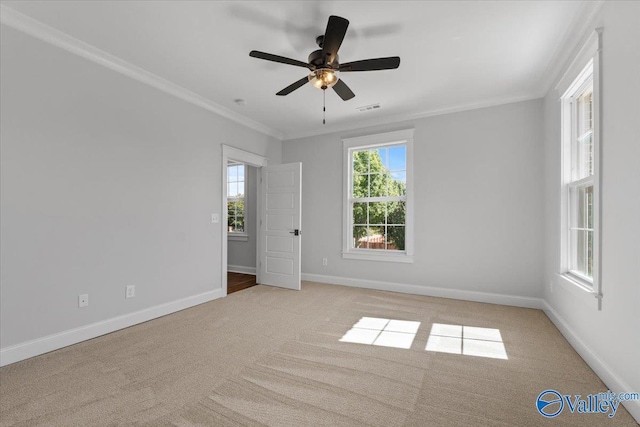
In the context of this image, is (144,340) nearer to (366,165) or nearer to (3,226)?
(3,226)

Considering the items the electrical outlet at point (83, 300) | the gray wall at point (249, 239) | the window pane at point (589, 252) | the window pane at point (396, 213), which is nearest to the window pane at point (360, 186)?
the window pane at point (396, 213)

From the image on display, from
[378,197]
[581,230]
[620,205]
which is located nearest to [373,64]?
[620,205]

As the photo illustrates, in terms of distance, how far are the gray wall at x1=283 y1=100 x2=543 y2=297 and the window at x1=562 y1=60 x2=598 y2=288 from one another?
799 mm

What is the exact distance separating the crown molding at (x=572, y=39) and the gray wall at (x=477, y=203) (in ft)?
2.20

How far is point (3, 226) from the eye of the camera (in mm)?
2285

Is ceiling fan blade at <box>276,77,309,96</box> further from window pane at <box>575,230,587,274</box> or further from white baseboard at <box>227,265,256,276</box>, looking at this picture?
white baseboard at <box>227,265,256,276</box>

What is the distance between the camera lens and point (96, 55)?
283 cm

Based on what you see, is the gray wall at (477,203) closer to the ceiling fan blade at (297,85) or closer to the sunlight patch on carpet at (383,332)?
the sunlight patch on carpet at (383,332)

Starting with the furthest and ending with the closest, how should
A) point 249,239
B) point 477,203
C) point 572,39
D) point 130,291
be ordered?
1. point 249,239
2. point 477,203
3. point 130,291
4. point 572,39

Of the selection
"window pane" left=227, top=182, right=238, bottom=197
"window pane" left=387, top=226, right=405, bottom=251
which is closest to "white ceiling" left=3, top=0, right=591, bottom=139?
"window pane" left=387, top=226, right=405, bottom=251

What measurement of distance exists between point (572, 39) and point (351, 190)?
3172 mm

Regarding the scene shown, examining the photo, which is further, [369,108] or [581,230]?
[369,108]

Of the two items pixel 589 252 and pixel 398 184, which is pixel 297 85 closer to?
pixel 398 184

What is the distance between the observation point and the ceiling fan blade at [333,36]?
1981 millimetres
